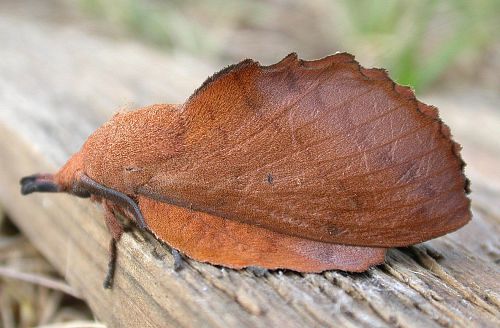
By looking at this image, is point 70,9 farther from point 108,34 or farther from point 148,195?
point 148,195

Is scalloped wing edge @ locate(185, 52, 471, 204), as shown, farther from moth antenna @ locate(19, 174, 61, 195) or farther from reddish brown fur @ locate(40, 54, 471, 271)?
moth antenna @ locate(19, 174, 61, 195)

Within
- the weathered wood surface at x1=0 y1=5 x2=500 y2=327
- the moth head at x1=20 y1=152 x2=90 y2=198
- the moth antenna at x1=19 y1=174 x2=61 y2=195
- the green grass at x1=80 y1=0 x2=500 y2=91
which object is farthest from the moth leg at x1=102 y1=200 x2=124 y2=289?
the green grass at x1=80 y1=0 x2=500 y2=91

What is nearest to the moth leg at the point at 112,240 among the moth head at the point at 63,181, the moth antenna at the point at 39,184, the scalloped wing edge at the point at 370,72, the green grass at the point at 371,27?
the moth head at the point at 63,181

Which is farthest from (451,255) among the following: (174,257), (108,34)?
(108,34)

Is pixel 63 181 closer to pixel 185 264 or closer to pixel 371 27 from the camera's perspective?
pixel 185 264

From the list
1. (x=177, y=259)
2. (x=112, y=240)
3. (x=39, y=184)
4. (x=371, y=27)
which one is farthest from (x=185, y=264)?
(x=371, y=27)

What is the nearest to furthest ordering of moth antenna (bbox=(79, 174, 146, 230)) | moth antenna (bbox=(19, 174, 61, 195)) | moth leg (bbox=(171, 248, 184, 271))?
moth leg (bbox=(171, 248, 184, 271)) → moth antenna (bbox=(79, 174, 146, 230)) → moth antenna (bbox=(19, 174, 61, 195))

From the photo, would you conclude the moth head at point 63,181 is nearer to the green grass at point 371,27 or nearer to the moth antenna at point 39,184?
the moth antenna at point 39,184
